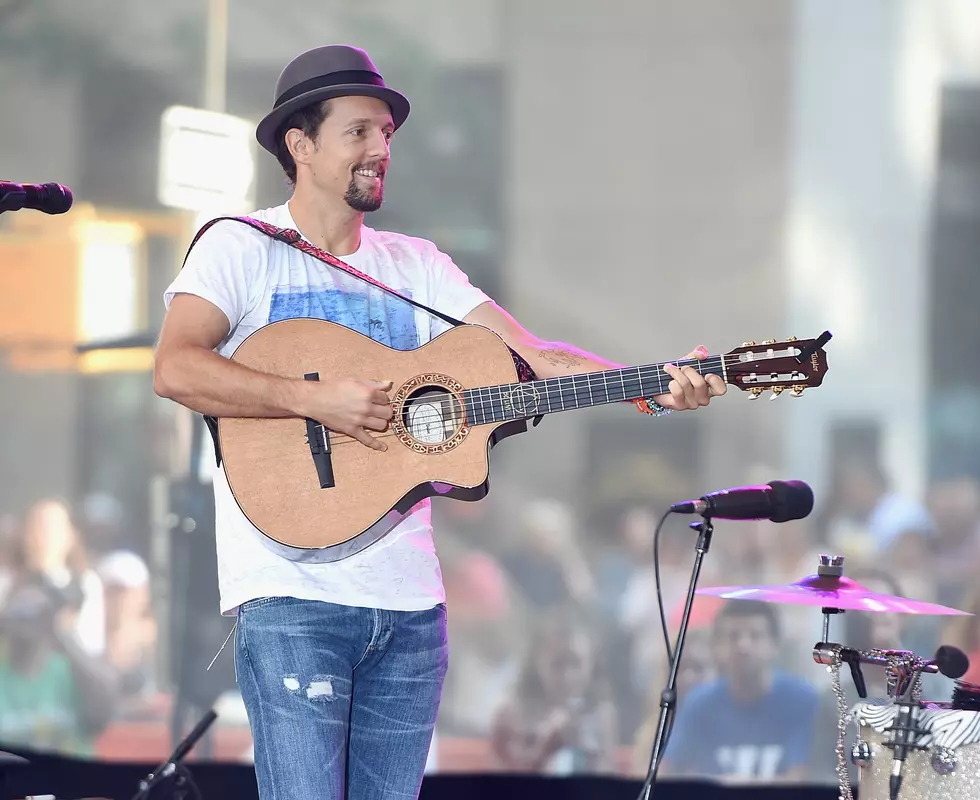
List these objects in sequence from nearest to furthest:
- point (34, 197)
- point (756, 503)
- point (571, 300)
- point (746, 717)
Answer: point (34, 197)
point (756, 503)
point (746, 717)
point (571, 300)

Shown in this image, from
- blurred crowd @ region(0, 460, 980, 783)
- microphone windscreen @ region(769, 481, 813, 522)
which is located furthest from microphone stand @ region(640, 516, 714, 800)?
blurred crowd @ region(0, 460, 980, 783)

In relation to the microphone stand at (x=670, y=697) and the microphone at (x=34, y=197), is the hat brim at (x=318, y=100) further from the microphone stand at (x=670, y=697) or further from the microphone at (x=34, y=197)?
the microphone stand at (x=670, y=697)

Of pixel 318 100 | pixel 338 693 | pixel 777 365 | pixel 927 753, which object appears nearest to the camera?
pixel 338 693

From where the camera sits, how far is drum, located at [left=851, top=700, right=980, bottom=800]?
2730 millimetres

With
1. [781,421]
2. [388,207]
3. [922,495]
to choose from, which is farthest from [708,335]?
[388,207]

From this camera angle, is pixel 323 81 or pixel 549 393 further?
pixel 323 81

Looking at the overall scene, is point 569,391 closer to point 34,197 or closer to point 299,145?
point 299,145

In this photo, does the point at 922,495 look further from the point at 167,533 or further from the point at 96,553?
the point at 96,553

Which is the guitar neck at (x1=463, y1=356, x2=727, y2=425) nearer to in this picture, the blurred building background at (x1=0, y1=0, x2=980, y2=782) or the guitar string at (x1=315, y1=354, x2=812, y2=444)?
the guitar string at (x1=315, y1=354, x2=812, y2=444)

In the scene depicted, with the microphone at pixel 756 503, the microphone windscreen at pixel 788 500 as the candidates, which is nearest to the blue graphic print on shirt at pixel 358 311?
the microphone at pixel 756 503

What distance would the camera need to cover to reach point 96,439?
197 inches

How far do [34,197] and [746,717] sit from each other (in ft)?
11.9

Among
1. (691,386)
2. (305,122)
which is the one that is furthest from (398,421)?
(305,122)

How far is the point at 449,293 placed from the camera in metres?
2.79
